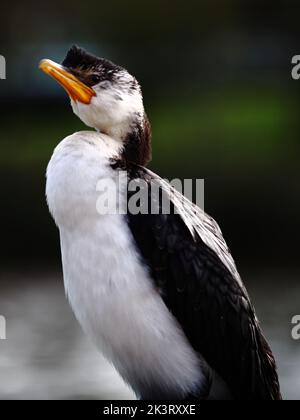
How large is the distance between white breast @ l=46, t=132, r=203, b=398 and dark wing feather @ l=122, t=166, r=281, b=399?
0.16 ft

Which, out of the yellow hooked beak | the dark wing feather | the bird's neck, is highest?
the yellow hooked beak

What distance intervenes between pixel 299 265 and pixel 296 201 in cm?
192

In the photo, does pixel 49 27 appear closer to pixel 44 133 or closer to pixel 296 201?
pixel 44 133

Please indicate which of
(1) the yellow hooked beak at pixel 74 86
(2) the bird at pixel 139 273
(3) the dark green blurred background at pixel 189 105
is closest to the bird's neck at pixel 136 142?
(2) the bird at pixel 139 273

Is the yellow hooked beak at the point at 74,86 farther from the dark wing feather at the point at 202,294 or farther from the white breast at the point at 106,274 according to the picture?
the dark wing feather at the point at 202,294

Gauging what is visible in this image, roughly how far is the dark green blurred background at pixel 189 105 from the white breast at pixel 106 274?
23.9 ft

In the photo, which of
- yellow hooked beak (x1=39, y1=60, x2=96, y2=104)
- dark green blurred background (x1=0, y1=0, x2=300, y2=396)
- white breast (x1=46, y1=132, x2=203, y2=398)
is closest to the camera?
white breast (x1=46, y1=132, x2=203, y2=398)

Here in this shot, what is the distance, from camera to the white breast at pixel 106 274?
4059 mm

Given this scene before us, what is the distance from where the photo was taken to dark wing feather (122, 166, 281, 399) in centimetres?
411

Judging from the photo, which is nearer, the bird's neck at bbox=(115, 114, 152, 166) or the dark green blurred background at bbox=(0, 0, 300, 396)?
the bird's neck at bbox=(115, 114, 152, 166)

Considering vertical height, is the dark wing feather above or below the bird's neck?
below

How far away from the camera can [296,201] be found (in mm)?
13328

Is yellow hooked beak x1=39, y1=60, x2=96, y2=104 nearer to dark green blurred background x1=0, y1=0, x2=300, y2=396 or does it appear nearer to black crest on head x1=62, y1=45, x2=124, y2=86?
black crest on head x1=62, y1=45, x2=124, y2=86

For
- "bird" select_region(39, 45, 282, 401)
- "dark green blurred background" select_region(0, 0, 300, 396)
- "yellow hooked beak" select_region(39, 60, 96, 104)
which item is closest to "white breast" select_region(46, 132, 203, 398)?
"bird" select_region(39, 45, 282, 401)
